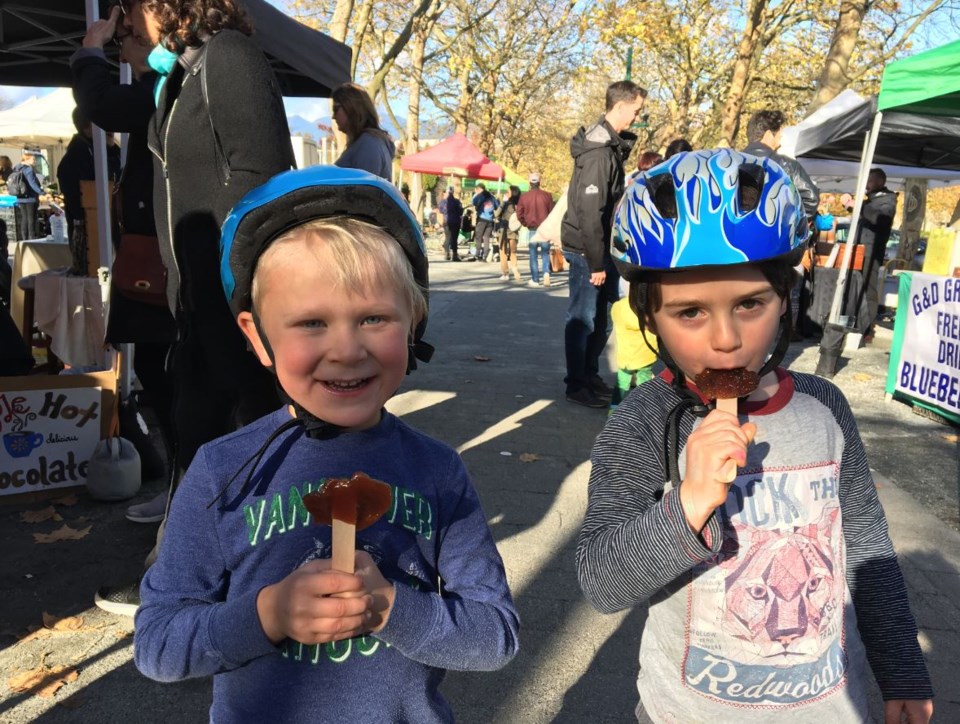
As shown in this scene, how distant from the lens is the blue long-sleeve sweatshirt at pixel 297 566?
124 centimetres

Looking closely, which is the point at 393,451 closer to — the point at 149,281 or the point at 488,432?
the point at 149,281

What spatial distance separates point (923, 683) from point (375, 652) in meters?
1.12

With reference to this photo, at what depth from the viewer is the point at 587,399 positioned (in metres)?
6.51

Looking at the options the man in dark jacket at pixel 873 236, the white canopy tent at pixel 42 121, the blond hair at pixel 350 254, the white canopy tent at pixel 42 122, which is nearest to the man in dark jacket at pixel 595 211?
the blond hair at pixel 350 254

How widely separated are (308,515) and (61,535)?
9.83 ft

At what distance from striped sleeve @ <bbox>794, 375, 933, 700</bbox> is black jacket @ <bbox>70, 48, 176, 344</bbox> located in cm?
261

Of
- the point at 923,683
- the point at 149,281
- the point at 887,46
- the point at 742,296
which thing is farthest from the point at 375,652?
the point at 887,46

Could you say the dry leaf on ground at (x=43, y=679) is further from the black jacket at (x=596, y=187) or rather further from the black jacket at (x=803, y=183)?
the black jacket at (x=803, y=183)

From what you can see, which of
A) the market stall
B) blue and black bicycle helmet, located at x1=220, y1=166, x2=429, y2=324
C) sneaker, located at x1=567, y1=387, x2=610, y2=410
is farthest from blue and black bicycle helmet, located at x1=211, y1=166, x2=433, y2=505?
sneaker, located at x1=567, y1=387, x2=610, y2=410

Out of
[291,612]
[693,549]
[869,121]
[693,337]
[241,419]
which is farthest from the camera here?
[869,121]

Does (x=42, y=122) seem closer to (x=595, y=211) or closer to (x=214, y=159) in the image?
(x=595, y=211)

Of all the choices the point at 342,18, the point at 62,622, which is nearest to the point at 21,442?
the point at 62,622

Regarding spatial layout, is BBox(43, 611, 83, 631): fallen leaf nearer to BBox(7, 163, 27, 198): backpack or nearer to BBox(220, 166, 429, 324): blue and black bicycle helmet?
BBox(220, 166, 429, 324): blue and black bicycle helmet

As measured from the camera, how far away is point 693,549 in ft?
4.25
